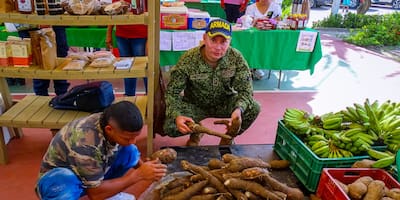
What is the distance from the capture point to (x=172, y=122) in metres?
2.58

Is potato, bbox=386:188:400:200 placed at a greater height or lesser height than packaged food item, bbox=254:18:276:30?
lesser

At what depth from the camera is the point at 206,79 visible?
8.57ft

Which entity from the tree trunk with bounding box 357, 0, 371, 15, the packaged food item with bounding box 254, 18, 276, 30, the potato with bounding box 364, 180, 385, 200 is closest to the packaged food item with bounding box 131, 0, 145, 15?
the potato with bounding box 364, 180, 385, 200

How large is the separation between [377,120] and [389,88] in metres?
3.40

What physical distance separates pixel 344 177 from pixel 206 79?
125 centimetres

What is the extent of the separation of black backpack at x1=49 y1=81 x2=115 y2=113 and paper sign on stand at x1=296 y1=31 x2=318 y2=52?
2.76 meters

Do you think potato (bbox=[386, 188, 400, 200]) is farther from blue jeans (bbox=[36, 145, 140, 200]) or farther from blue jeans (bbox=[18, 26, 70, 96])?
blue jeans (bbox=[18, 26, 70, 96])

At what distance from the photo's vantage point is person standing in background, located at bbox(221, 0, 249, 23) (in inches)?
217

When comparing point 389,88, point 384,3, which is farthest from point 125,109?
point 384,3

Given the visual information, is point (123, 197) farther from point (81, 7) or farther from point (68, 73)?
point (81, 7)

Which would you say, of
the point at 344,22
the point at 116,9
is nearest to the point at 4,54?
the point at 116,9

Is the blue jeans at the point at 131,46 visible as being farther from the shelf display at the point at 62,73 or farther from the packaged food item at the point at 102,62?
the packaged food item at the point at 102,62

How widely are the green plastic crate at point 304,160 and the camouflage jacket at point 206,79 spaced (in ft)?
1.60

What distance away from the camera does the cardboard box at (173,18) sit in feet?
13.1
